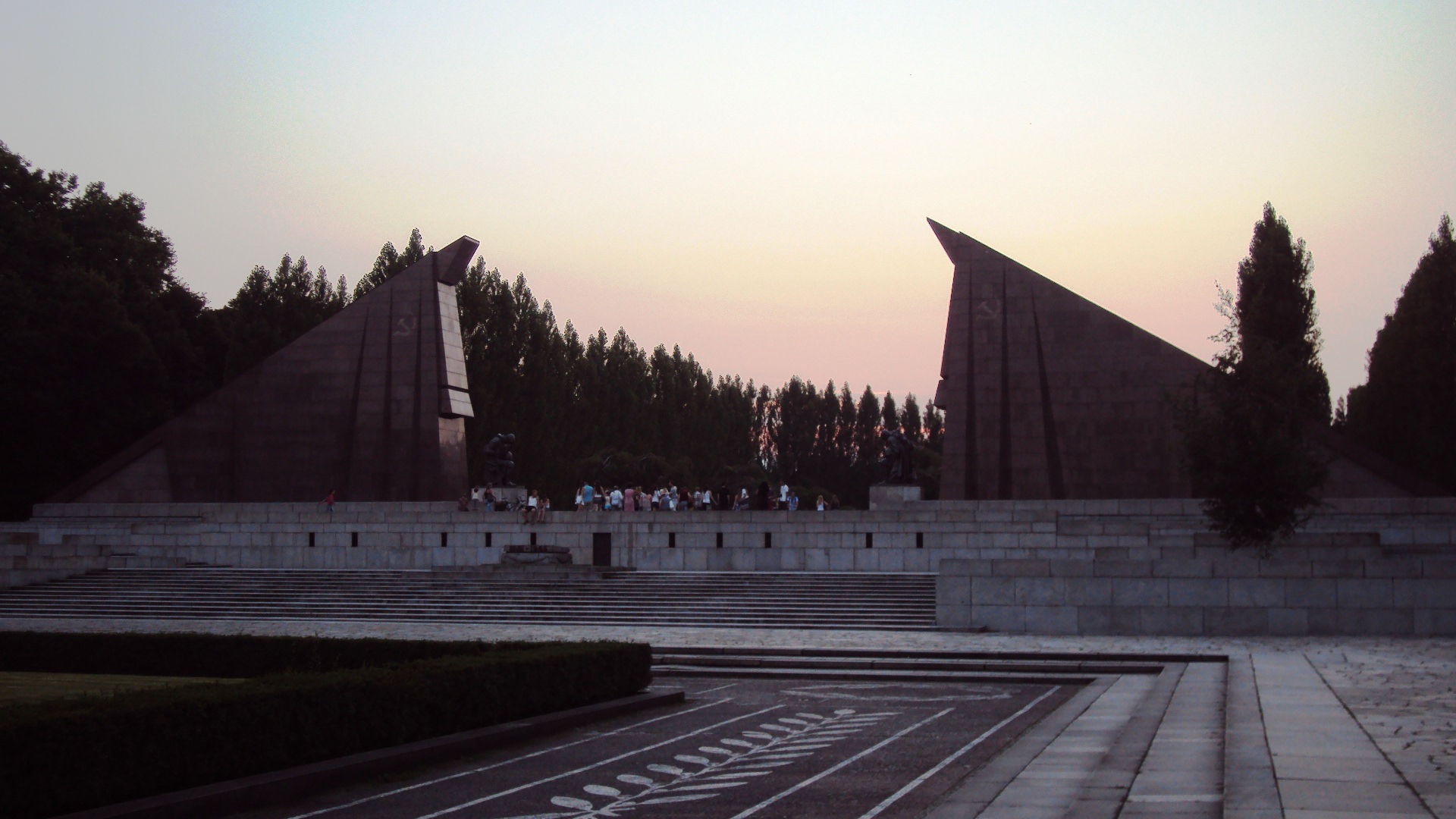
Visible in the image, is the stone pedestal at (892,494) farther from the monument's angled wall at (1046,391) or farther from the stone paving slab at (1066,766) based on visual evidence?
the stone paving slab at (1066,766)

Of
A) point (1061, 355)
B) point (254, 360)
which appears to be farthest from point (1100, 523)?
point (254, 360)

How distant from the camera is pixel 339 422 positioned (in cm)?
3794

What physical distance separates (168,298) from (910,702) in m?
46.5

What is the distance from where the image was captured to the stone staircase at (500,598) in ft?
82.7

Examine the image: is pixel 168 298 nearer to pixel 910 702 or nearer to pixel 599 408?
pixel 599 408

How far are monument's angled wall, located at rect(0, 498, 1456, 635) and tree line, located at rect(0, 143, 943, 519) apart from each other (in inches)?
254

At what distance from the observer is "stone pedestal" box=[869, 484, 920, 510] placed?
109 feet

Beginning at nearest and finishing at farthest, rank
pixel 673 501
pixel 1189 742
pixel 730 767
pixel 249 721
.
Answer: pixel 249 721, pixel 1189 742, pixel 730 767, pixel 673 501

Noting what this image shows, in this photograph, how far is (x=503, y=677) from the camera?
11.5m

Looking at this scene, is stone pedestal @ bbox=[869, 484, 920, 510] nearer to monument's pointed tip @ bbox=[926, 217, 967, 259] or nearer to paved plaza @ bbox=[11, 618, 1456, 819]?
monument's pointed tip @ bbox=[926, 217, 967, 259]

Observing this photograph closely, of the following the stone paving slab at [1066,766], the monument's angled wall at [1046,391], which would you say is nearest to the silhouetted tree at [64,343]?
the monument's angled wall at [1046,391]

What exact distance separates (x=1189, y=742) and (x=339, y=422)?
31.8 meters

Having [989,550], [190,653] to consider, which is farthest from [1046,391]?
[190,653]

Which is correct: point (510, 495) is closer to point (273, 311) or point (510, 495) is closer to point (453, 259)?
point (453, 259)
